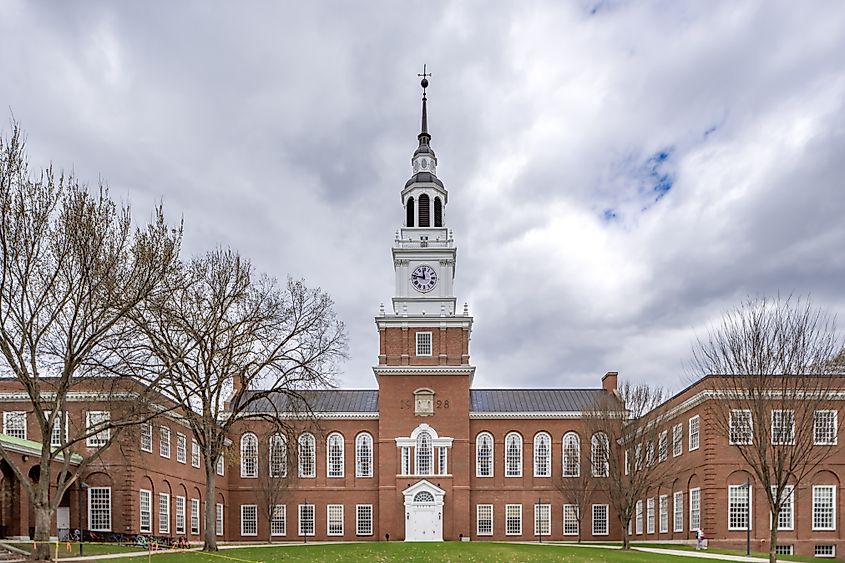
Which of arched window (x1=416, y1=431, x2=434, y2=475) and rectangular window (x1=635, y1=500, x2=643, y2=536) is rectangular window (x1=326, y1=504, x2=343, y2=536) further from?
rectangular window (x1=635, y1=500, x2=643, y2=536)

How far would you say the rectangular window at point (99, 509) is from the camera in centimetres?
3962

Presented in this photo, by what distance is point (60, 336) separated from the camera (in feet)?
87.6

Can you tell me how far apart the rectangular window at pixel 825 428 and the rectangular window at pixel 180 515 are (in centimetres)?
3311

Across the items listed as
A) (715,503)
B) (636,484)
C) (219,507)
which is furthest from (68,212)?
(219,507)

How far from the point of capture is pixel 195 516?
50.2m

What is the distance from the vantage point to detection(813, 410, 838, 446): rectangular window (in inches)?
1430

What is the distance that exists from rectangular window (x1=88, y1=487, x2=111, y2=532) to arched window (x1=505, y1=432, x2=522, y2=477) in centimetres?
2653

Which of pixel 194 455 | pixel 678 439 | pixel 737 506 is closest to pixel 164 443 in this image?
pixel 194 455

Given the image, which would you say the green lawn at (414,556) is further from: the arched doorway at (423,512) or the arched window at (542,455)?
the arched window at (542,455)

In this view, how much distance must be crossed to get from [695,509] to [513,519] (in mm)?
16549

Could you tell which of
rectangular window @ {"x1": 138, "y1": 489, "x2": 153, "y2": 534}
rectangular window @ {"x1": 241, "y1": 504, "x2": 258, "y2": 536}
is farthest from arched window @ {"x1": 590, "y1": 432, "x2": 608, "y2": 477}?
rectangular window @ {"x1": 138, "y1": 489, "x2": 153, "y2": 534}

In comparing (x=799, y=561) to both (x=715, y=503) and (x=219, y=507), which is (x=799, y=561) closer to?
(x=715, y=503)

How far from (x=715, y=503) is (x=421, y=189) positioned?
2667 cm

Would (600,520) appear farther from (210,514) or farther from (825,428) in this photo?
(210,514)
